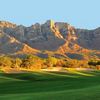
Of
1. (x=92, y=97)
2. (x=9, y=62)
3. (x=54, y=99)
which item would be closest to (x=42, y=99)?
(x=54, y=99)

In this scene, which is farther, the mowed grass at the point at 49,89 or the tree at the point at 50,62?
the tree at the point at 50,62

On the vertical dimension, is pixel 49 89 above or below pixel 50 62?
below

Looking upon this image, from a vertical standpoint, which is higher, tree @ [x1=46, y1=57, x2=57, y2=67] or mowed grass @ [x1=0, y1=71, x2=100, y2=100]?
tree @ [x1=46, y1=57, x2=57, y2=67]

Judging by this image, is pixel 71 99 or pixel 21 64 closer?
pixel 71 99

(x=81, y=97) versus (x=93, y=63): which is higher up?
(x=93, y=63)

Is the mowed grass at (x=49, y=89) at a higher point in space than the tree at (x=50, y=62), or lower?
lower

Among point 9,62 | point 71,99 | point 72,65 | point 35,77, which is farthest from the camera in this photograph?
point 72,65

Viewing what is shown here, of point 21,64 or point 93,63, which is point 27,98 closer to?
point 21,64

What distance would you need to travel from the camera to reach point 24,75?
56.5 meters

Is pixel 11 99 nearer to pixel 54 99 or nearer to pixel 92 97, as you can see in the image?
pixel 54 99

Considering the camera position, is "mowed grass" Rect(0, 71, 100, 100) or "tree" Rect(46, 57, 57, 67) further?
"tree" Rect(46, 57, 57, 67)

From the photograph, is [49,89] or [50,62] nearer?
[49,89]

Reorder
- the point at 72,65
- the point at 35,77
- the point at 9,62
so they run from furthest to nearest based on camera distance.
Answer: the point at 72,65
the point at 9,62
the point at 35,77

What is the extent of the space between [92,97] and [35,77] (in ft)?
105
